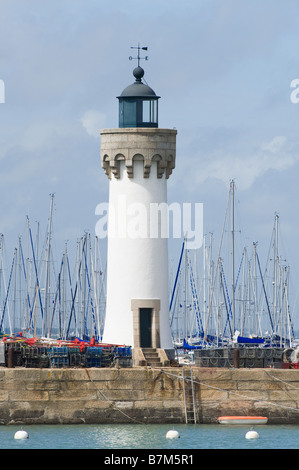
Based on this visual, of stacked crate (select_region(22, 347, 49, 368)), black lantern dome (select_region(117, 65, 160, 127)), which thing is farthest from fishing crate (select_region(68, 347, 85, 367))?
black lantern dome (select_region(117, 65, 160, 127))

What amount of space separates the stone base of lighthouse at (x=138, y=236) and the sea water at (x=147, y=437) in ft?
18.3

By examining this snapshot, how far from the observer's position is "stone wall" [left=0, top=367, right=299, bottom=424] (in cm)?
4391

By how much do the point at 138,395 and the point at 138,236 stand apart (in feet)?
23.1

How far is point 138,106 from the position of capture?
50125mm

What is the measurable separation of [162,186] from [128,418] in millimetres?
9355

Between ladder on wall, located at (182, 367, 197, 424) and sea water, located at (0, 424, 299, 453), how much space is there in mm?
316

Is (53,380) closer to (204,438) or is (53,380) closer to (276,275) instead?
(204,438)

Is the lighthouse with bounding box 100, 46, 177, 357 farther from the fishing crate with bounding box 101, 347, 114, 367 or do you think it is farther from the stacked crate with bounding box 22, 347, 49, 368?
the stacked crate with bounding box 22, 347, 49, 368

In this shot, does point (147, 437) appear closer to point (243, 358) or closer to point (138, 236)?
point (243, 358)

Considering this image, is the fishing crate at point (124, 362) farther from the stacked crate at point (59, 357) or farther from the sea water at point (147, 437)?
the sea water at point (147, 437)

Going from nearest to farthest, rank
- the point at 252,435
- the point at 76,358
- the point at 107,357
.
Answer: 1. the point at 252,435
2. the point at 76,358
3. the point at 107,357

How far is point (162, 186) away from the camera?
49.5 meters

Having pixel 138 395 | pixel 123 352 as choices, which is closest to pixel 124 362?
pixel 123 352
